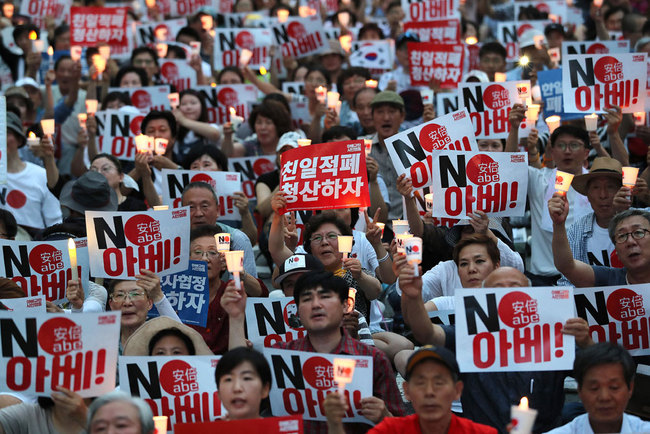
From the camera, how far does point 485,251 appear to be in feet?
25.5

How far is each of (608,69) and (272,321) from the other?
4.42 m

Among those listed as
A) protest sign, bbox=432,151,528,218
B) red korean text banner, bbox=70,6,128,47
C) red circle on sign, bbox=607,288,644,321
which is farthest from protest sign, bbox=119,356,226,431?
red korean text banner, bbox=70,6,128,47

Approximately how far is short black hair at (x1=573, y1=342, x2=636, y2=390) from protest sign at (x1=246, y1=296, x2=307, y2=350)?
2.11m

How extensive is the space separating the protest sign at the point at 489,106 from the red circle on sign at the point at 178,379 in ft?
16.2

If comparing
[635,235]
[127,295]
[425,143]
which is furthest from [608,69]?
[127,295]

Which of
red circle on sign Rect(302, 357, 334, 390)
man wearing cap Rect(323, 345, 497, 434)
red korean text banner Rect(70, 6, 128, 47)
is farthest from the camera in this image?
red korean text banner Rect(70, 6, 128, 47)

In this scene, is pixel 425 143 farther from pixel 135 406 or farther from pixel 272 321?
pixel 135 406

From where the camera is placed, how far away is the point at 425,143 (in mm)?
9367

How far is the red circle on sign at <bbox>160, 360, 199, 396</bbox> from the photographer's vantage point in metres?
6.56

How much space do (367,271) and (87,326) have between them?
270 centimetres

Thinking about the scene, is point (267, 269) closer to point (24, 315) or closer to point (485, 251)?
point (485, 251)

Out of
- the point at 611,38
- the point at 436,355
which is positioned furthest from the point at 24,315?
the point at 611,38

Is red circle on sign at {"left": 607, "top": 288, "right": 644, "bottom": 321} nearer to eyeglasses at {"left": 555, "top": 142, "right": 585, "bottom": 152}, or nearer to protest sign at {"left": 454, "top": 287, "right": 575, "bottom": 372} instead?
protest sign at {"left": 454, "top": 287, "right": 575, "bottom": 372}

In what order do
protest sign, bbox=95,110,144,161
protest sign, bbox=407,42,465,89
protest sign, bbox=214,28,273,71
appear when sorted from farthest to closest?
1. protest sign, bbox=214,28,273,71
2. protest sign, bbox=407,42,465,89
3. protest sign, bbox=95,110,144,161
